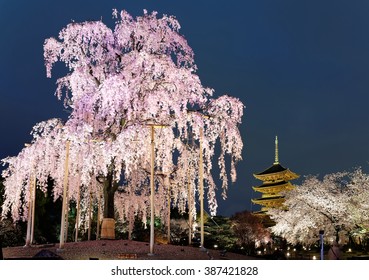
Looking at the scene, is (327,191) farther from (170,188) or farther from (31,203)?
(31,203)

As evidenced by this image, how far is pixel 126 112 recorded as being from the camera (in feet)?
45.7

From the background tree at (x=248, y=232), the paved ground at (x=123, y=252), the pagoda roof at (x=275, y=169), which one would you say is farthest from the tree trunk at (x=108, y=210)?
the pagoda roof at (x=275, y=169)

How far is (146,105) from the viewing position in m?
13.1

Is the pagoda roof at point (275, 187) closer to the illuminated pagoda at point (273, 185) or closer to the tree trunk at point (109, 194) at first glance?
the illuminated pagoda at point (273, 185)

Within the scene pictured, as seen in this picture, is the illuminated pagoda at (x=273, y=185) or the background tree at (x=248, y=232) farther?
the illuminated pagoda at (x=273, y=185)

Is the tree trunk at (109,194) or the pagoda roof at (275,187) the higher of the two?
the pagoda roof at (275,187)

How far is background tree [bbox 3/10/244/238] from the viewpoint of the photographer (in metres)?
13.0

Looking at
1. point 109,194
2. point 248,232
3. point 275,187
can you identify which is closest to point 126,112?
point 109,194

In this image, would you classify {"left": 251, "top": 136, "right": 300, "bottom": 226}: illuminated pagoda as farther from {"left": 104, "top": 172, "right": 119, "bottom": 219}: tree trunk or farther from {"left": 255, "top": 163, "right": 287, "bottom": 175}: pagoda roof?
{"left": 104, "top": 172, "right": 119, "bottom": 219}: tree trunk

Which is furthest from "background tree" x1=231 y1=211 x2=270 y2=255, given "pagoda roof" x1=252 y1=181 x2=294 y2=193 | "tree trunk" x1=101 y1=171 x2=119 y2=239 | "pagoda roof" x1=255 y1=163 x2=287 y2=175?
"tree trunk" x1=101 y1=171 x2=119 y2=239

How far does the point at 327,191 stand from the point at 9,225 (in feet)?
43.3

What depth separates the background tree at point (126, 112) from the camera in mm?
12977
